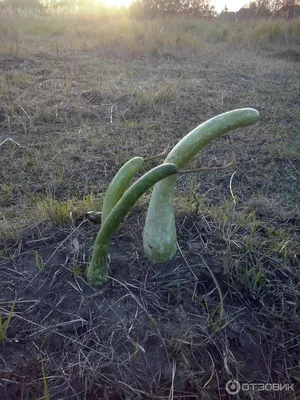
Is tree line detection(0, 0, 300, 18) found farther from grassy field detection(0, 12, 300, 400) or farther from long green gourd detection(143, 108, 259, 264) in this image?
long green gourd detection(143, 108, 259, 264)

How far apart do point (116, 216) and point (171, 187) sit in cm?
27

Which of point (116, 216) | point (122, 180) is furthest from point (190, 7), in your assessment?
point (116, 216)

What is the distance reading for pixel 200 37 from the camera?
22.8 feet

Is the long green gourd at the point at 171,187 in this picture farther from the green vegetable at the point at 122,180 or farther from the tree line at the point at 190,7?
the tree line at the point at 190,7

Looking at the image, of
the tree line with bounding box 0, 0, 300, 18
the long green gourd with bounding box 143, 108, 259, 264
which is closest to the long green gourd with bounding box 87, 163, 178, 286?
the long green gourd with bounding box 143, 108, 259, 264

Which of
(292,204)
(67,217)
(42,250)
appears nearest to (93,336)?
(42,250)

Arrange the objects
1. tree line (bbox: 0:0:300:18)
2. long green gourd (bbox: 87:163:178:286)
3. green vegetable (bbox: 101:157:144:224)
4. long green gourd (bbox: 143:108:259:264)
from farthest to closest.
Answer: tree line (bbox: 0:0:300:18)
green vegetable (bbox: 101:157:144:224)
long green gourd (bbox: 143:108:259:264)
long green gourd (bbox: 87:163:178:286)

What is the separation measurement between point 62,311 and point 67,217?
1.80 ft

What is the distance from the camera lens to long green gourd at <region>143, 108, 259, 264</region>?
52.2 inches

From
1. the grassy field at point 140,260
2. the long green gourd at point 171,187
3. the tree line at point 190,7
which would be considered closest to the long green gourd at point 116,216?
the grassy field at point 140,260

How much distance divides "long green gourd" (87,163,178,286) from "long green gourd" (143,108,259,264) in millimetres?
189

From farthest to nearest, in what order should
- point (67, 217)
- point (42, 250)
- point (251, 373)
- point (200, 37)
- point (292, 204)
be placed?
point (200, 37)
point (292, 204)
point (67, 217)
point (42, 250)
point (251, 373)

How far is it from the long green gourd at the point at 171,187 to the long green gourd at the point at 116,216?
189 mm

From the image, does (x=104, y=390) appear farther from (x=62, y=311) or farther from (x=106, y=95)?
(x=106, y=95)
